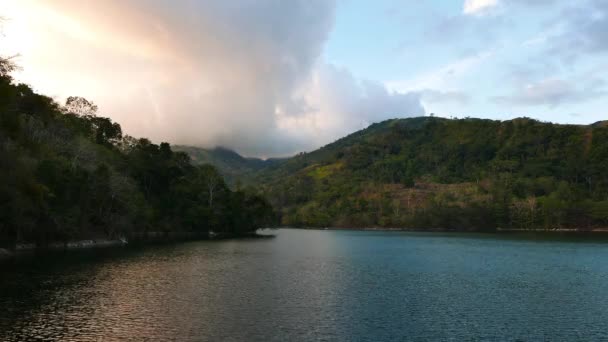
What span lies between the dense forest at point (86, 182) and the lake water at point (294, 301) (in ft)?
43.9

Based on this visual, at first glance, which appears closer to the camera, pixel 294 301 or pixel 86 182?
pixel 294 301

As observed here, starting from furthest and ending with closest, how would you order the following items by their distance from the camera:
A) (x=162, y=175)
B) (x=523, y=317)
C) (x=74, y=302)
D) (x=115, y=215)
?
1. (x=162, y=175)
2. (x=115, y=215)
3. (x=74, y=302)
4. (x=523, y=317)

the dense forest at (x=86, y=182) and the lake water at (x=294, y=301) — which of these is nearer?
the lake water at (x=294, y=301)

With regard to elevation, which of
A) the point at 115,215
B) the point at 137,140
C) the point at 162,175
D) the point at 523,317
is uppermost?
the point at 137,140

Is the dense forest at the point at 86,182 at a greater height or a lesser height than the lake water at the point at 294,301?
greater

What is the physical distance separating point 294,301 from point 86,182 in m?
73.7

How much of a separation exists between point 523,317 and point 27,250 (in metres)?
86.5

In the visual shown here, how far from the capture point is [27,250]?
85875mm

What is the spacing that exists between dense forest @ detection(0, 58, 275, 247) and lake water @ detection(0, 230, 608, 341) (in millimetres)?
13383

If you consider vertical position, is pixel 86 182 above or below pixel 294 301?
above

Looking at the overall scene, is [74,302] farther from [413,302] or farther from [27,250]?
[27,250]

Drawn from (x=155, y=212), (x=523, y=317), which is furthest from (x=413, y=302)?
(x=155, y=212)

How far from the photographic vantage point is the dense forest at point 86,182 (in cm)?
7488

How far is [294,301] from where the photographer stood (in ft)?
153
